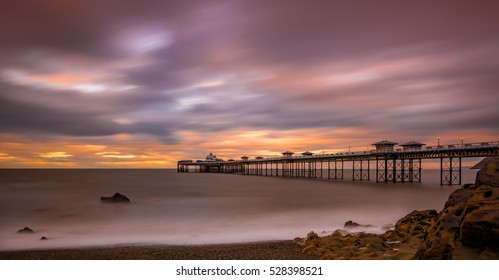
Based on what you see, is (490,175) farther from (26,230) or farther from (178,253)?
(26,230)

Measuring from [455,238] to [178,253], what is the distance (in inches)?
183

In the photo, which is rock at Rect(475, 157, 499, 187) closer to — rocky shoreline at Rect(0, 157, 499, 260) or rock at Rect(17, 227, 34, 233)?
rocky shoreline at Rect(0, 157, 499, 260)

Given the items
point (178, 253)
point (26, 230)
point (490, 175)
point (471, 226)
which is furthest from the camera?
point (26, 230)

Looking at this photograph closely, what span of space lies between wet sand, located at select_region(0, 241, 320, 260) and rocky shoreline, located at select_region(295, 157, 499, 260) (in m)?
0.58

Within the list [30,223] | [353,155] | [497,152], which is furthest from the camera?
[353,155]

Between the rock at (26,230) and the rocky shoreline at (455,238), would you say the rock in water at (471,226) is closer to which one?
the rocky shoreline at (455,238)

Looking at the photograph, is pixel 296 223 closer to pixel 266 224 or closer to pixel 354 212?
pixel 266 224

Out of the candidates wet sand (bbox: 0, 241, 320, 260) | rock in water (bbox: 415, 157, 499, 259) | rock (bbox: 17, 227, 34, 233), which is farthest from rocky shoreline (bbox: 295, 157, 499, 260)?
rock (bbox: 17, 227, 34, 233)

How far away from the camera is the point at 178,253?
671cm

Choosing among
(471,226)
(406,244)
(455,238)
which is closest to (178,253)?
(406,244)

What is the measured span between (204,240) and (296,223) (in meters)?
3.18

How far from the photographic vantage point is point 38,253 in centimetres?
725

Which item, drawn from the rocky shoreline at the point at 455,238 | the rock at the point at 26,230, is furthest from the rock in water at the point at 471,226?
the rock at the point at 26,230

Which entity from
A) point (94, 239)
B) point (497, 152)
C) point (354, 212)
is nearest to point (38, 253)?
point (94, 239)
